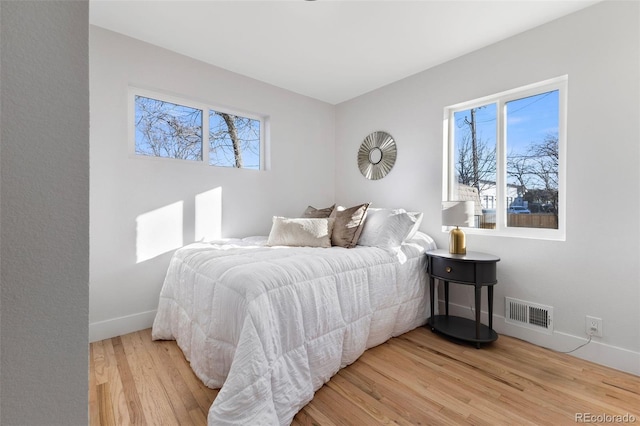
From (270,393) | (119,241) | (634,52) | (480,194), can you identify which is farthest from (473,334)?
(119,241)

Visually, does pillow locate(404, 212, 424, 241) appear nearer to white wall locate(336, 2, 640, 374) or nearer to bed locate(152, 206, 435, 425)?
bed locate(152, 206, 435, 425)

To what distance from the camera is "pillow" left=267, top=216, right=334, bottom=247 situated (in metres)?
2.45

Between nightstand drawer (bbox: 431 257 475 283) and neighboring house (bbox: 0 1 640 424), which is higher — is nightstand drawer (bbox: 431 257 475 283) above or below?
below

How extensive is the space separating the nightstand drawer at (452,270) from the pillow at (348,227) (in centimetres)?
68

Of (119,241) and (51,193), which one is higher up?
(51,193)

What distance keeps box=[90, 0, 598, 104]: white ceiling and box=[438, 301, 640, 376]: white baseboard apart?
231 centimetres

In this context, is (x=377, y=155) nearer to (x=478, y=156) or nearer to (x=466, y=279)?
(x=478, y=156)

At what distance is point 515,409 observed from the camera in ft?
4.84

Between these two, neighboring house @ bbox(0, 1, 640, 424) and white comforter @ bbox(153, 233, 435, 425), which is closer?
neighboring house @ bbox(0, 1, 640, 424)

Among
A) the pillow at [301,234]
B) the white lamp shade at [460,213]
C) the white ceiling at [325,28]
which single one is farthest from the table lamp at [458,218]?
the white ceiling at [325,28]

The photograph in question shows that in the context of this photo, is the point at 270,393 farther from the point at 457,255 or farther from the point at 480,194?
the point at 480,194

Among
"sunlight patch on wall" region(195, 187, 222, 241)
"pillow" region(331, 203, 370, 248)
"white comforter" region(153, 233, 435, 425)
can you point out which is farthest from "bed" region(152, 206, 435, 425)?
"sunlight patch on wall" region(195, 187, 222, 241)

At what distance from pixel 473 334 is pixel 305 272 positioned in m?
1.47

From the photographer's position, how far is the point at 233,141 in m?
3.03
